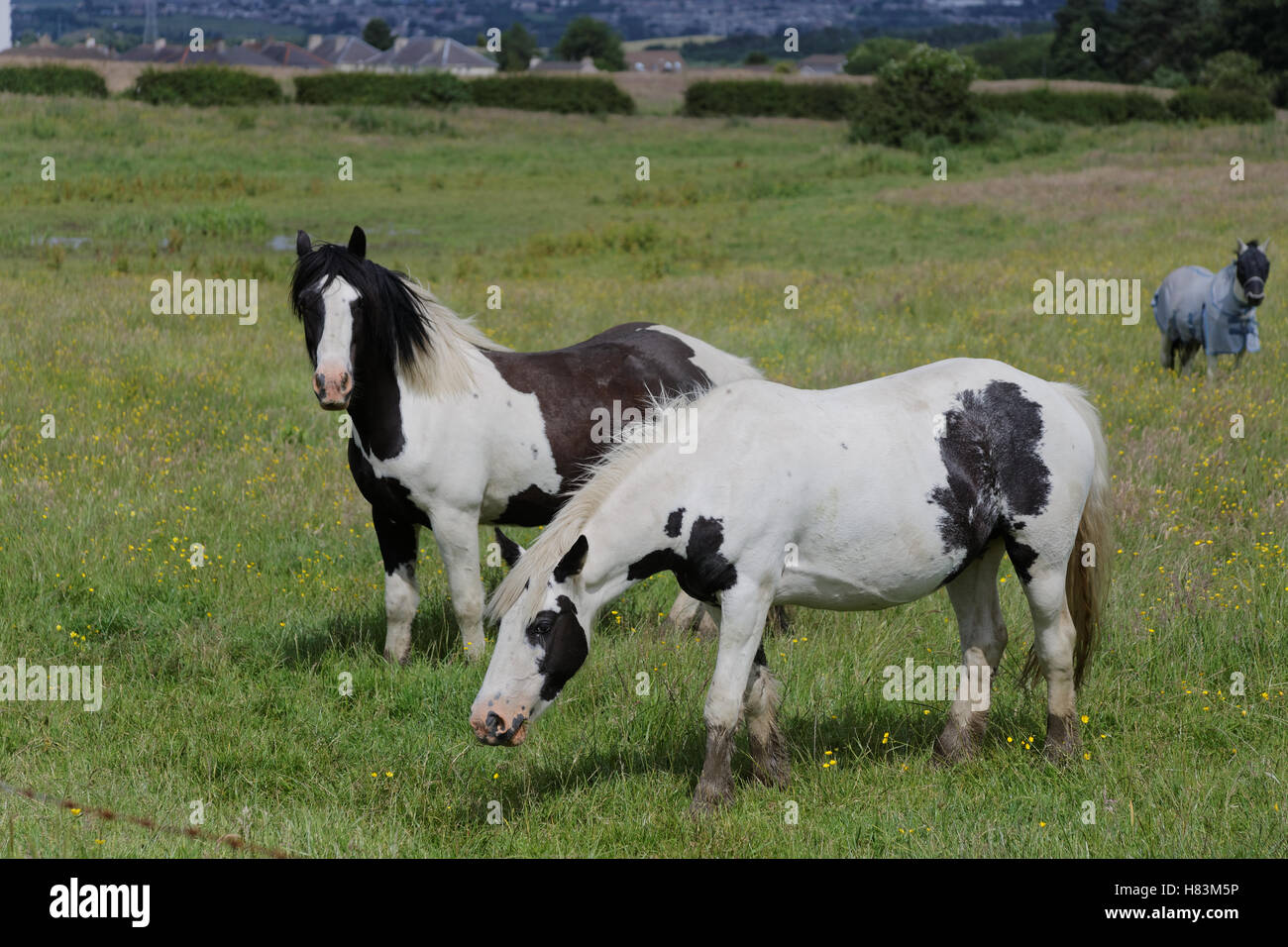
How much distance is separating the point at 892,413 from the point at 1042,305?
12327 millimetres

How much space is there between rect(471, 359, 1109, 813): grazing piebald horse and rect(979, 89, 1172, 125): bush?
58.9 meters

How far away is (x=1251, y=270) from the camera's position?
523 inches

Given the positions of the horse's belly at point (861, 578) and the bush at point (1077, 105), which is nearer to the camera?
the horse's belly at point (861, 578)

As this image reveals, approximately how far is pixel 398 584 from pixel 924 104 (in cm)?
4281

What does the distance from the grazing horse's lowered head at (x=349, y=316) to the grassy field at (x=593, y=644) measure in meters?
1.74

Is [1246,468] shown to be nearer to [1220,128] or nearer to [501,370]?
[501,370]

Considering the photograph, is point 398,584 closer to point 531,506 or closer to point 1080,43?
point 531,506

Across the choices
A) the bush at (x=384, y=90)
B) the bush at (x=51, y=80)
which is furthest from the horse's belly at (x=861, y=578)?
the bush at (x=384, y=90)

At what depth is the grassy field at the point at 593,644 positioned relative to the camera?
17.3 ft

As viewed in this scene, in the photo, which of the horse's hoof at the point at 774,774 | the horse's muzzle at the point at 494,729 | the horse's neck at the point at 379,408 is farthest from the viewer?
the horse's neck at the point at 379,408

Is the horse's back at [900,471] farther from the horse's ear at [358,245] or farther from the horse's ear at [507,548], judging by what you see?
the horse's ear at [507,548]

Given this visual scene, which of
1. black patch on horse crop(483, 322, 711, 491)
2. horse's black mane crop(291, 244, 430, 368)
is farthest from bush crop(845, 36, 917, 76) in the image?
horse's black mane crop(291, 244, 430, 368)
